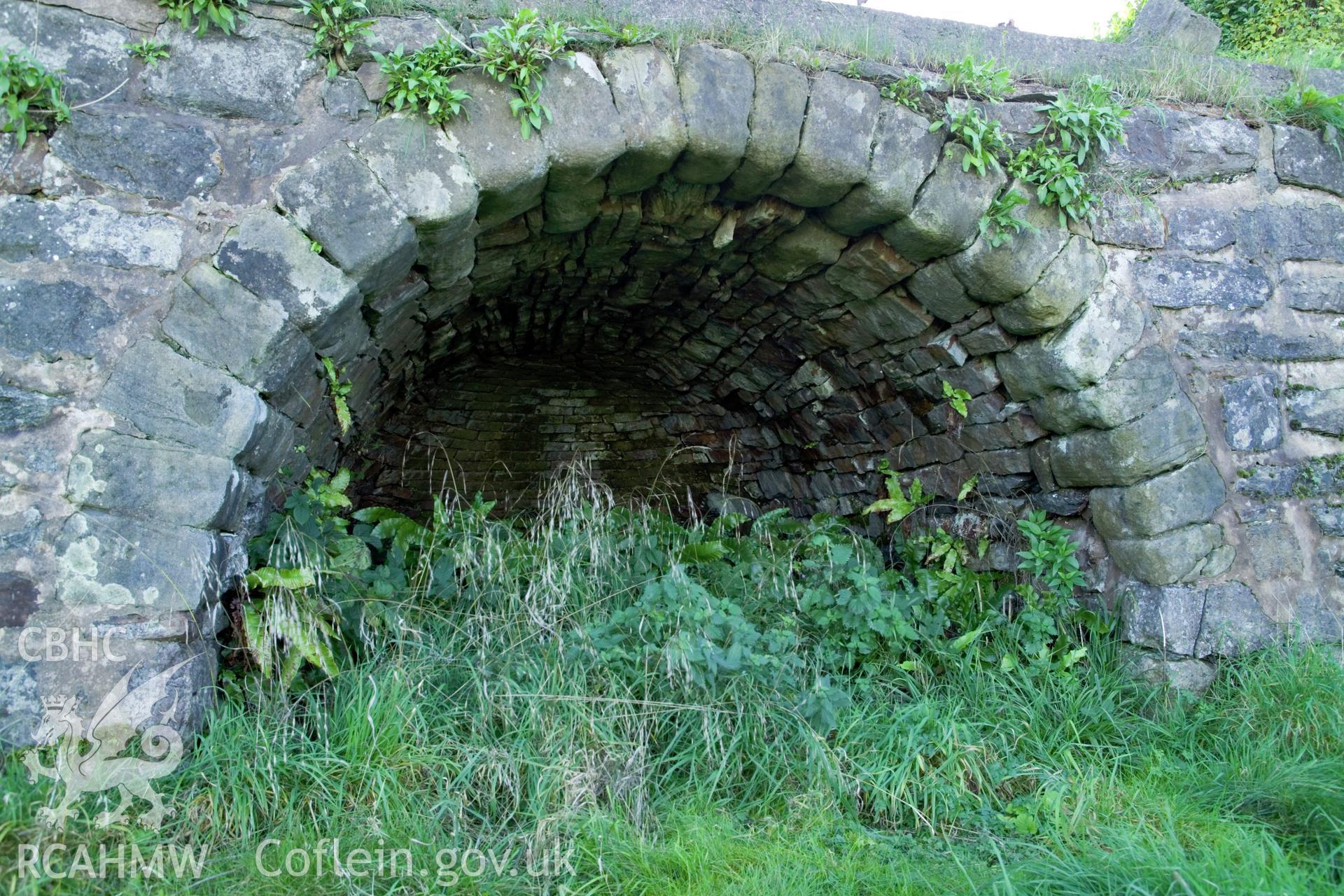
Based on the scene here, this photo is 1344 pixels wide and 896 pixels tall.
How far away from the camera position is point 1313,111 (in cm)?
347

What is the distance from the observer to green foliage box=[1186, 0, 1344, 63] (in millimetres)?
5840

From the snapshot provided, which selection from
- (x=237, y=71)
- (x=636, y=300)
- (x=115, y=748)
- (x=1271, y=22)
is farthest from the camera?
(x=1271, y=22)

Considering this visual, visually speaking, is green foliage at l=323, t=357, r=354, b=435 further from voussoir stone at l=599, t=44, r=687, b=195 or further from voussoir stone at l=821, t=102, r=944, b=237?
voussoir stone at l=821, t=102, r=944, b=237

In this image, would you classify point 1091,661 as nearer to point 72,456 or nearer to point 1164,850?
point 1164,850

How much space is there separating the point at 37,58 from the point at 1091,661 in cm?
373

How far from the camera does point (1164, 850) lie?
211 centimetres

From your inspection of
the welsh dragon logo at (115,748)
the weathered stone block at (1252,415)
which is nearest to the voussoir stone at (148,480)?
the welsh dragon logo at (115,748)

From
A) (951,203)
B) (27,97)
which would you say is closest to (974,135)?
(951,203)

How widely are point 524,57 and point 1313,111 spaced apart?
3064 mm

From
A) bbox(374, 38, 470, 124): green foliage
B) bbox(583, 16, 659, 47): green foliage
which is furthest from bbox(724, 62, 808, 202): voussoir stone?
bbox(374, 38, 470, 124): green foliage

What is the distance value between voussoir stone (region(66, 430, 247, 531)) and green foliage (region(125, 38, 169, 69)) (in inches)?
41.1

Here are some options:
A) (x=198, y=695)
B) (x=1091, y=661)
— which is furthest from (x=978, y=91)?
(x=198, y=695)

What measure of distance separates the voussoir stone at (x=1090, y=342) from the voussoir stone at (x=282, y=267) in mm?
2383

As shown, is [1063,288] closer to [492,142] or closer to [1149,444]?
[1149,444]
